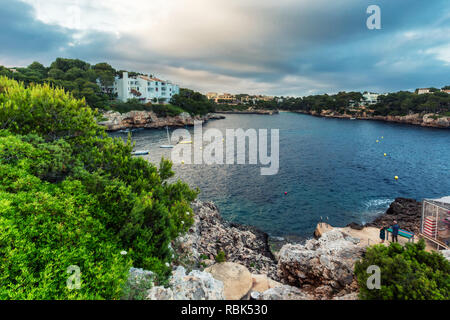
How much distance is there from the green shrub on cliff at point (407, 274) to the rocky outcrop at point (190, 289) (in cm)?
508

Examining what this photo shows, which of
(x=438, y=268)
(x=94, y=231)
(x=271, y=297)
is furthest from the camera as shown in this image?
(x=271, y=297)

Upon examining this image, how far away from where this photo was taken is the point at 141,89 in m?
109

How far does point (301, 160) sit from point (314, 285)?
1547 inches

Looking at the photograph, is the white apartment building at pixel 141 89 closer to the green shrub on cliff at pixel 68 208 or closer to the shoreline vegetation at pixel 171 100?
the shoreline vegetation at pixel 171 100

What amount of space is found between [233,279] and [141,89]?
11535 centimetres

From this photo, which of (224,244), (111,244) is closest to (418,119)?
(224,244)

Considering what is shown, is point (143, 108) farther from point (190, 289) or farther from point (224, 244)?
point (190, 289)

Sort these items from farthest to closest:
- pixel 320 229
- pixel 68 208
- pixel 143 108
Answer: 1. pixel 143 108
2. pixel 320 229
3. pixel 68 208

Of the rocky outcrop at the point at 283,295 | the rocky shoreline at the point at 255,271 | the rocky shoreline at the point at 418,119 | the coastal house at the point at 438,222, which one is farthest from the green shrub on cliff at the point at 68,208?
the rocky shoreline at the point at 418,119

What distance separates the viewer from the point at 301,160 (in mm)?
49094
